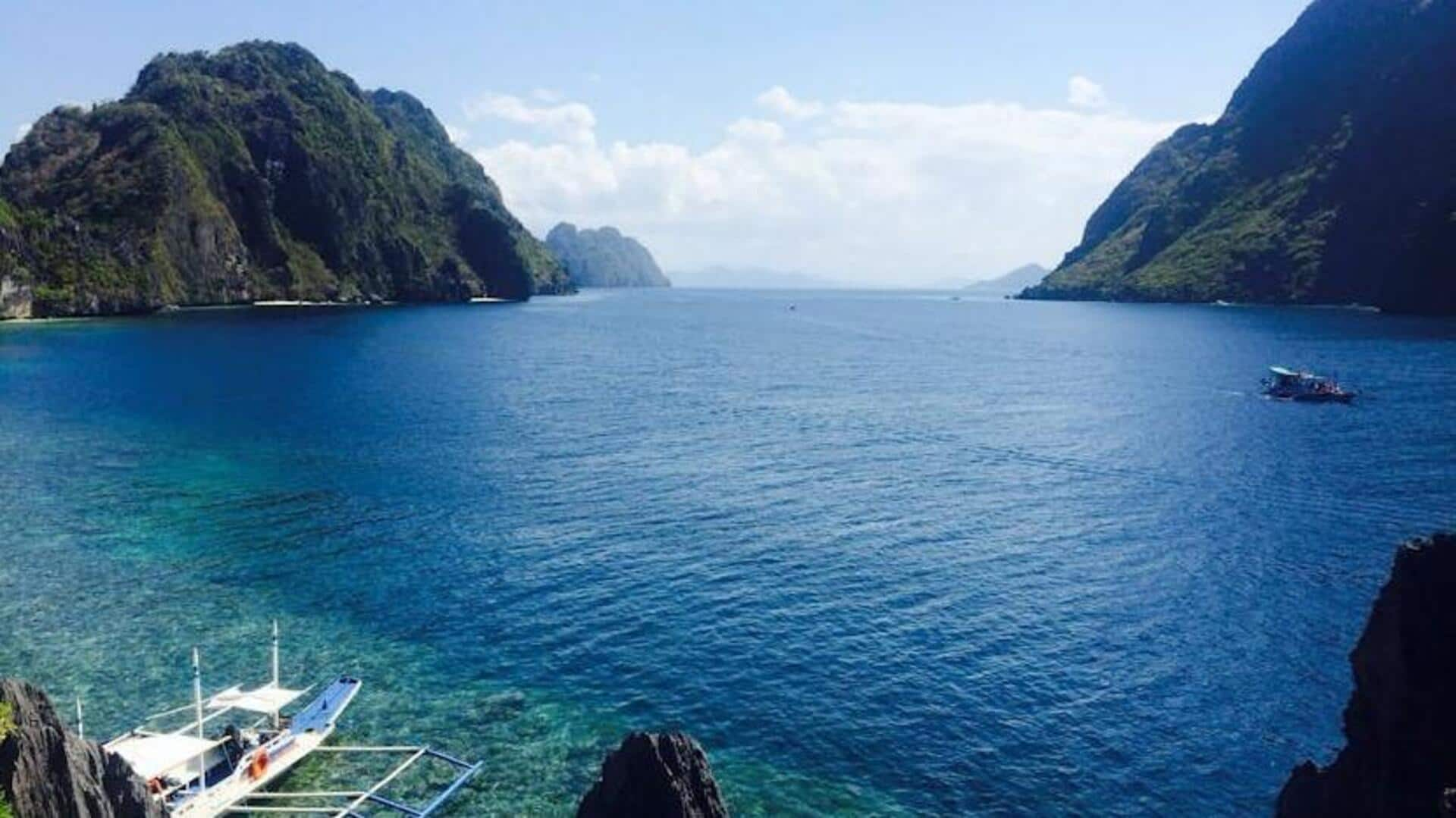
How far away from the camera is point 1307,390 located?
143125 mm

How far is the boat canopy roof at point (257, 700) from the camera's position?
44.6 metres

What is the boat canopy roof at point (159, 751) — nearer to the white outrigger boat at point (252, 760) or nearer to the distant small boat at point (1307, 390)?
the white outrigger boat at point (252, 760)

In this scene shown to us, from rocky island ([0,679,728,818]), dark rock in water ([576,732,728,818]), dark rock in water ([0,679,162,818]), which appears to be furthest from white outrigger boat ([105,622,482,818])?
dark rock in water ([576,732,728,818])

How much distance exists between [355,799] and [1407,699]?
3938cm

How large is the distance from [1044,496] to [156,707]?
70.2m

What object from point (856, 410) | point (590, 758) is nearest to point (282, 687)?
point (590, 758)

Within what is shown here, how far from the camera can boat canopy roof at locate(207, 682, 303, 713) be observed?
44.6 meters

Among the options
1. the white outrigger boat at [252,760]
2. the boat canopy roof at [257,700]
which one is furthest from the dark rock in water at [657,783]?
the boat canopy roof at [257,700]

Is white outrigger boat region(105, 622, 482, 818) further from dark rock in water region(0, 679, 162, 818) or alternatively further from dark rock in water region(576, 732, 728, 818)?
dark rock in water region(576, 732, 728, 818)

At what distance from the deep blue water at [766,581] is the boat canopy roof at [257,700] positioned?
3.63 m

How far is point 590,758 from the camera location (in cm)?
4391

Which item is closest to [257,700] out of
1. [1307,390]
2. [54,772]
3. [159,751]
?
[159,751]

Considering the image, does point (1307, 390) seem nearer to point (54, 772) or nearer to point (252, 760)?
point (252, 760)

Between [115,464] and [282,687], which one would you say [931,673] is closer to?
[282,687]
